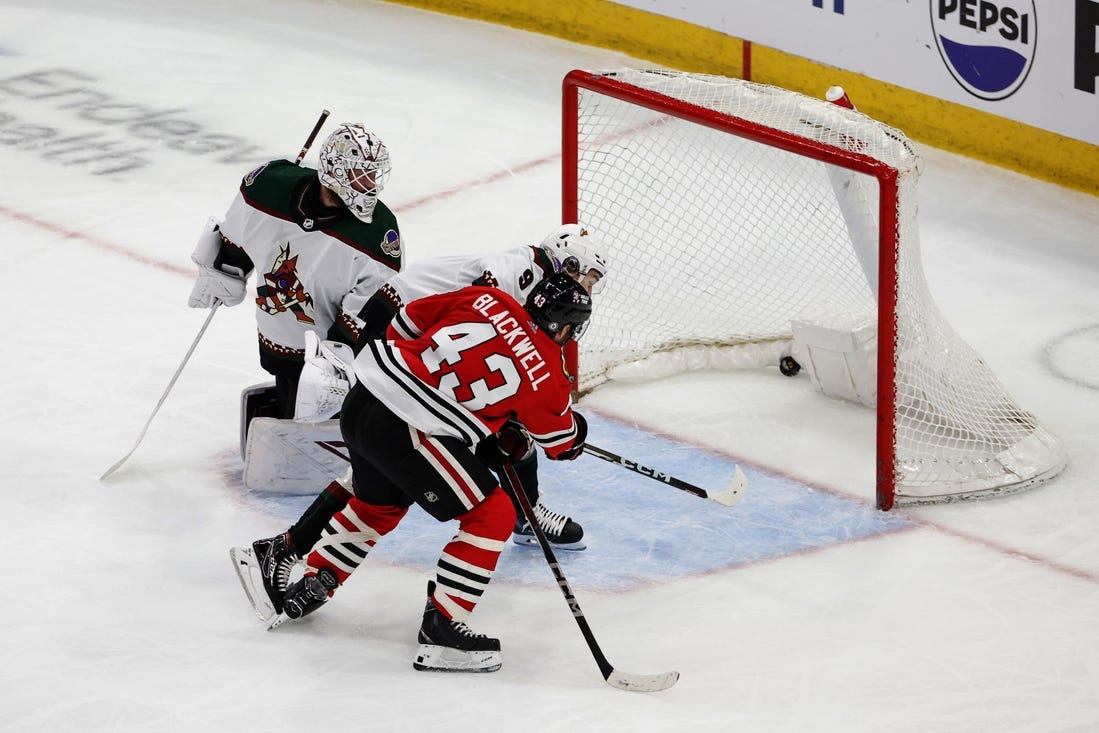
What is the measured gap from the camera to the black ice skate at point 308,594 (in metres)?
3.54

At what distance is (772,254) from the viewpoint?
4934mm

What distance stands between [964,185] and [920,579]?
2.54 metres

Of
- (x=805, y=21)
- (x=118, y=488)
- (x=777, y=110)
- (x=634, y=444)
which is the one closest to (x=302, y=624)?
(x=118, y=488)

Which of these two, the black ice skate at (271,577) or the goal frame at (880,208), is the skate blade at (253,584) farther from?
the goal frame at (880,208)

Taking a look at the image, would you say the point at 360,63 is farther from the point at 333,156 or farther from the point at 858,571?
the point at 858,571

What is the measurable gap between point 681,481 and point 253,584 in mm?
934

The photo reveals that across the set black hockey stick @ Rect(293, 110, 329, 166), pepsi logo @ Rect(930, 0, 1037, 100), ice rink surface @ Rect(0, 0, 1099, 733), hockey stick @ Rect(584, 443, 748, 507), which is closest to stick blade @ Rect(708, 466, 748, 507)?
hockey stick @ Rect(584, 443, 748, 507)

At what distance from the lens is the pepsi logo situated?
529cm

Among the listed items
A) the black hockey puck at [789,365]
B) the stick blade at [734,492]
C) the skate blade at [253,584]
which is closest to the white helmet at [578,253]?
the stick blade at [734,492]

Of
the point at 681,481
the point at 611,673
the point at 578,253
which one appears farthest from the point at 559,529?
the point at 578,253

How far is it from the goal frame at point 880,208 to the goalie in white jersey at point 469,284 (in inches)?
26.0

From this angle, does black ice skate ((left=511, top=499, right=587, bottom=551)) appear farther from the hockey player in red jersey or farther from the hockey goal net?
the hockey goal net

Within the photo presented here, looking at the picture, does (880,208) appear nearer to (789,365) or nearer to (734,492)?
(734,492)

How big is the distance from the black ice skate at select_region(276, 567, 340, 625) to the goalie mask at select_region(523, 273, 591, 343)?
2.28ft
